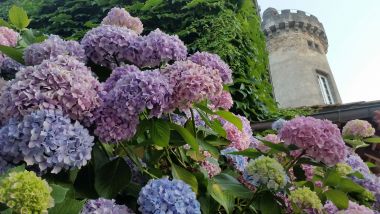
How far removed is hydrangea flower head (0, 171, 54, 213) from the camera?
0.96 m

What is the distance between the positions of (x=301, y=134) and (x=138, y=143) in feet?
1.75

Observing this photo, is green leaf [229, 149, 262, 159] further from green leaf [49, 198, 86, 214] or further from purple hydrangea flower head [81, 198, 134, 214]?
green leaf [49, 198, 86, 214]

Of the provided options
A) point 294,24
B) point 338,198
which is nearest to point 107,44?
point 338,198

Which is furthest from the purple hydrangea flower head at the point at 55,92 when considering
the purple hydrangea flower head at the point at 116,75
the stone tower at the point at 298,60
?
the stone tower at the point at 298,60

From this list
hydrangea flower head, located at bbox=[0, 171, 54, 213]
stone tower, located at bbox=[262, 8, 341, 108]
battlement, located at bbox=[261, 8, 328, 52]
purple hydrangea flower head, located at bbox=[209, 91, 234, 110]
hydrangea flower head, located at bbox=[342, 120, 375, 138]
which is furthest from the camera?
battlement, located at bbox=[261, 8, 328, 52]

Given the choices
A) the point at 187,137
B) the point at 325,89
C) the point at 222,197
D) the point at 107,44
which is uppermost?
the point at 325,89

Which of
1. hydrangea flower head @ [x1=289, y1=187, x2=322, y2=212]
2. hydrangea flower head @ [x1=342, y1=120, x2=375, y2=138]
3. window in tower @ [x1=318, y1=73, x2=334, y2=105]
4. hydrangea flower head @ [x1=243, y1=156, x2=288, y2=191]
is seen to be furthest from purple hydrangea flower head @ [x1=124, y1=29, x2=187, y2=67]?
window in tower @ [x1=318, y1=73, x2=334, y2=105]

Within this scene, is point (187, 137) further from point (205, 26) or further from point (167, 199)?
point (205, 26)

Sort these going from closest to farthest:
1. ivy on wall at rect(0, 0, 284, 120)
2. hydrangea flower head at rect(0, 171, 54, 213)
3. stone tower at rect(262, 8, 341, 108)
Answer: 1. hydrangea flower head at rect(0, 171, 54, 213)
2. ivy on wall at rect(0, 0, 284, 120)
3. stone tower at rect(262, 8, 341, 108)

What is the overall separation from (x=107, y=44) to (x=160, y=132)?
381mm

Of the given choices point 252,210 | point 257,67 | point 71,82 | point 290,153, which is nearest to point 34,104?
point 71,82

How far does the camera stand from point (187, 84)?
4.61 feet

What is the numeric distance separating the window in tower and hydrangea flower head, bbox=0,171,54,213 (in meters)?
18.5

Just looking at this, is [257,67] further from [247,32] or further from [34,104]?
[34,104]
